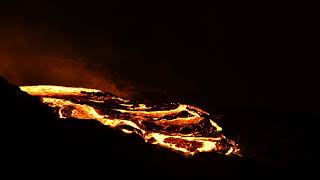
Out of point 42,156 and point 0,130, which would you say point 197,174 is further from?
point 0,130

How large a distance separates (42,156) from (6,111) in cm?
131

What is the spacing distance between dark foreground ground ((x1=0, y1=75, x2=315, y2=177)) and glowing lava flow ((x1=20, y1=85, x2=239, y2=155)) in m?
5.67

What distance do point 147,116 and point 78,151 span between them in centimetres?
1225

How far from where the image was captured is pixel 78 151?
869 centimetres

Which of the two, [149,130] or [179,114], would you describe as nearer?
[149,130]

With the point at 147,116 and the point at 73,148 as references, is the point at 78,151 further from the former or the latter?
the point at 147,116

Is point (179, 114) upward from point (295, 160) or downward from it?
upward

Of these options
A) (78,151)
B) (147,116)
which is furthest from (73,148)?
(147,116)

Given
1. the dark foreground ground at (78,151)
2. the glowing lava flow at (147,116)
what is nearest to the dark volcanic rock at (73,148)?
the dark foreground ground at (78,151)

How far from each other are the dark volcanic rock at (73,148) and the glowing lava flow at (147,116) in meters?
6.11

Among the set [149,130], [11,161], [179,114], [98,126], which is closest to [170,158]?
[98,126]

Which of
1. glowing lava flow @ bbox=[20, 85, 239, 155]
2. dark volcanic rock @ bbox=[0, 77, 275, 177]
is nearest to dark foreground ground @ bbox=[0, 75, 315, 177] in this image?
dark volcanic rock @ bbox=[0, 77, 275, 177]

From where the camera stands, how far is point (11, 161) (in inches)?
273

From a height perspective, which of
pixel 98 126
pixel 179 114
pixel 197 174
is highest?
pixel 179 114
